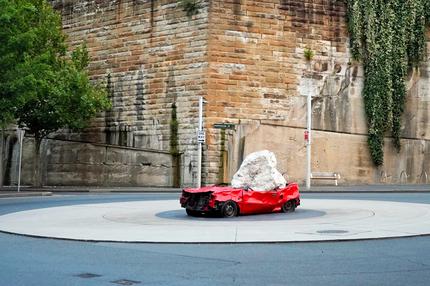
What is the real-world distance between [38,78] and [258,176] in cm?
1582

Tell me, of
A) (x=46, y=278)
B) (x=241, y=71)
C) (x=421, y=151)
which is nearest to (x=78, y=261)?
(x=46, y=278)

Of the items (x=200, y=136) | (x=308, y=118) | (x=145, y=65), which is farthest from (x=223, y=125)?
(x=145, y=65)

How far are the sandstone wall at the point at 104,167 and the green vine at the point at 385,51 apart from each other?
11957 mm

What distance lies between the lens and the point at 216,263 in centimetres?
924

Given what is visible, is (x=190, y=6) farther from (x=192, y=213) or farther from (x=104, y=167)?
(x=192, y=213)

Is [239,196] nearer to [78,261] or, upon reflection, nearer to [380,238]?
[380,238]

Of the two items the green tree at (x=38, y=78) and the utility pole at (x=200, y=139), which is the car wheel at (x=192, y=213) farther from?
the utility pole at (x=200, y=139)

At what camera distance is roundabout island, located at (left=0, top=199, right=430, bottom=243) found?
471 inches

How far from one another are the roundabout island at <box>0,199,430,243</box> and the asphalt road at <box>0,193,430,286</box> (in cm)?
63

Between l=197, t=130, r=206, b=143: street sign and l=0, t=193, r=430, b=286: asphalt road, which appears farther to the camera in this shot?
l=197, t=130, r=206, b=143: street sign

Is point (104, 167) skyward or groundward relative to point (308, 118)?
groundward

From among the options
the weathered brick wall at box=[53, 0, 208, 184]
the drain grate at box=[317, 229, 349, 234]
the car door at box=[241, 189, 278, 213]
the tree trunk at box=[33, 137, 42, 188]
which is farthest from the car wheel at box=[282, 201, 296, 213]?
the tree trunk at box=[33, 137, 42, 188]

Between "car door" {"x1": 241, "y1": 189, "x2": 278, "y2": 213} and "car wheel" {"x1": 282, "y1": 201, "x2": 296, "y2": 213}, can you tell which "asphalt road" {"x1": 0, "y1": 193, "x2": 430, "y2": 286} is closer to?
"car door" {"x1": 241, "y1": 189, "x2": 278, "y2": 213}

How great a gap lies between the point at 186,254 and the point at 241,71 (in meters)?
25.2
